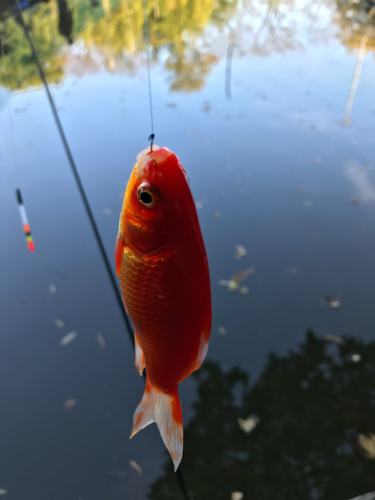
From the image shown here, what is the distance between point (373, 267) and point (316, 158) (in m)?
1.89

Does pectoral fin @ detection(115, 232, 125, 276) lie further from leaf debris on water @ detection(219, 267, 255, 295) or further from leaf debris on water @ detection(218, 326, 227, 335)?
leaf debris on water @ detection(219, 267, 255, 295)

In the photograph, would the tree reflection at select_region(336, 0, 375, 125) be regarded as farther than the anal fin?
Yes

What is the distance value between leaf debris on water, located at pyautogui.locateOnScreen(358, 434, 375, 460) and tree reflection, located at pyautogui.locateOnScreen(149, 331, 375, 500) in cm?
3

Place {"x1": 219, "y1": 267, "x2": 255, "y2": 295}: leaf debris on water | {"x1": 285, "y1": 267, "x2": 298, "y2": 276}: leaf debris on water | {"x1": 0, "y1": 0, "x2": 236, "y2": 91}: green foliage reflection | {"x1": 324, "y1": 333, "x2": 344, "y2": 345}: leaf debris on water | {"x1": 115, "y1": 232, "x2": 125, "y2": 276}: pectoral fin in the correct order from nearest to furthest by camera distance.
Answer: {"x1": 115, "y1": 232, "x2": 125, "y2": 276}: pectoral fin < {"x1": 324, "y1": 333, "x2": 344, "y2": 345}: leaf debris on water < {"x1": 219, "y1": 267, "x2": 255, "y2": 295}: leaf debris on water < {"x1": 285, "y1": 267, "x2": 298, "y2": 276}: leaf debris on water < {"x1": 0, "y1": 0, "x2": 236, "y2": 91}: green foliage reflection

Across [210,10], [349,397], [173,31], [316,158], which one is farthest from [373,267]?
[210,10]

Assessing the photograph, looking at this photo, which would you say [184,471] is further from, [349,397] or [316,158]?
[316,158]

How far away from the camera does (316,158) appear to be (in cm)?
448

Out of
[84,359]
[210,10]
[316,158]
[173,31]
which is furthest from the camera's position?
[210,10]

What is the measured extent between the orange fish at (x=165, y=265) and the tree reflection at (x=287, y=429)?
159cm

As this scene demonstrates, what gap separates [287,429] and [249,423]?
246mm

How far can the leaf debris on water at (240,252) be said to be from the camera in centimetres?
333

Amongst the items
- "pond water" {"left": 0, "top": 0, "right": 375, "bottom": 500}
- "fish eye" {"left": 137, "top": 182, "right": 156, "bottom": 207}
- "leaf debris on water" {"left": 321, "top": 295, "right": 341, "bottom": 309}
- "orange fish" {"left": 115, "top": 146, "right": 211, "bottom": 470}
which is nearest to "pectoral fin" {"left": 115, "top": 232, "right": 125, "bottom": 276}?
"orange fish" {"left": 115, "top": 146, "right": 211, "bottom": 470}

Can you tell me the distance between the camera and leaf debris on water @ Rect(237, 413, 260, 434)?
87.1 inches

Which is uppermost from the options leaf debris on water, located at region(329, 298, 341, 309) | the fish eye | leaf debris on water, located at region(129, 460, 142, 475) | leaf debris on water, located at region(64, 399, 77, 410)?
the fish eye
